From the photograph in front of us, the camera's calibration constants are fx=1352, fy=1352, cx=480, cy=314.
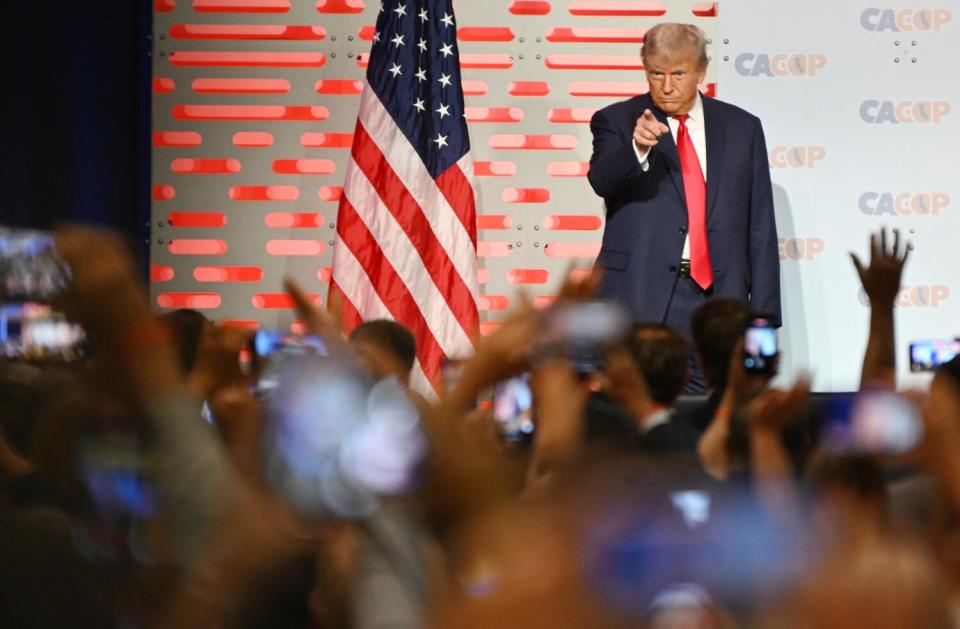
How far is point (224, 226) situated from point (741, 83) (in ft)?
7.03

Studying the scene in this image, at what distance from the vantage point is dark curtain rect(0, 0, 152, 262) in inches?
174

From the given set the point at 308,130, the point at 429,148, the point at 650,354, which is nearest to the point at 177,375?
the point at 650,354

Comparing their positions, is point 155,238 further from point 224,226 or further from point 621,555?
point 621,555

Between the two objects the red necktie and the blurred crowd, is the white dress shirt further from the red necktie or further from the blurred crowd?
the blurred crowd

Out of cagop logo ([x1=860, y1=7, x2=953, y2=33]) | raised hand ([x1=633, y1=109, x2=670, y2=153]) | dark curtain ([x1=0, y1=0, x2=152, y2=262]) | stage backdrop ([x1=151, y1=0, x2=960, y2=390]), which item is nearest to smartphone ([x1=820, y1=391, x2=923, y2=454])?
raised hand ([x1=633, y1=109, x2=670, y2=153])

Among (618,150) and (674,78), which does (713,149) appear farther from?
(618,150)

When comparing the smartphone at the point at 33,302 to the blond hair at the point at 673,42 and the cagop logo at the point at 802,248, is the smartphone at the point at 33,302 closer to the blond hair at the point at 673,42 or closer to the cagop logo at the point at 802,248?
the blond hair at the point at 673,42

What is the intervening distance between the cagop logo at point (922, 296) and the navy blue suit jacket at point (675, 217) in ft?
3.05

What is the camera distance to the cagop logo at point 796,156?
5383mm

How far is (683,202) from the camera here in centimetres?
455

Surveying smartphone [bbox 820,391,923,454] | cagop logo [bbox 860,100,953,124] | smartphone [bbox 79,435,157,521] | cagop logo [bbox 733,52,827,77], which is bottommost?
smartphone [bbox 79,435,157,521]

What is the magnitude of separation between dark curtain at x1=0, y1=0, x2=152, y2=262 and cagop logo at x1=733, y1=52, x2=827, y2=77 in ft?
7.81

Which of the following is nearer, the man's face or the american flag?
the man's face

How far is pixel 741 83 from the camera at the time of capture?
17.7 ft
